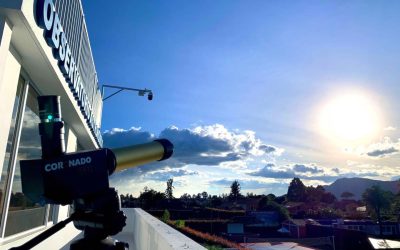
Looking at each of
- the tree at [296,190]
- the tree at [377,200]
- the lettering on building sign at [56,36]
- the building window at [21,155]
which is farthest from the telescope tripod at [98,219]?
the tree at [296,190]

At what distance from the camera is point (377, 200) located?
8150cm

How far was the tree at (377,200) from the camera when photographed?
8119 centimetres

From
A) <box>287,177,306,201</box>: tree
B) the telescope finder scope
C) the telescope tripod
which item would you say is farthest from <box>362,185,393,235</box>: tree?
the telescope finder scope

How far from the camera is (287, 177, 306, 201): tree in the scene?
123m

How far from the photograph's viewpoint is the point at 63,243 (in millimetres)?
7648

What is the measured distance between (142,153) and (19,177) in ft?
11.7

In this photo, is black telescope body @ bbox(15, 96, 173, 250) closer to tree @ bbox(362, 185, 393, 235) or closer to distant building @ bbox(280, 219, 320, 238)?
distant building @ bbox(280, 219, 320, 238)

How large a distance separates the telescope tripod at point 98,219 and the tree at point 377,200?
92.3 meters

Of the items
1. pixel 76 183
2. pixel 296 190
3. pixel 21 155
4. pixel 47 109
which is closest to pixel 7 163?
pixel 21 155

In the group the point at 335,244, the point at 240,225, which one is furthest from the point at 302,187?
the point at 335,244

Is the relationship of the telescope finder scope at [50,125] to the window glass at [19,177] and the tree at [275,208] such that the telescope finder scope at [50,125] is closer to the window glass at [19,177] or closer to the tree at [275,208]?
the window glass at [19,177]

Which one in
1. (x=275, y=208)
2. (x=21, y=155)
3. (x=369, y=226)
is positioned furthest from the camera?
(x=275, y=208)

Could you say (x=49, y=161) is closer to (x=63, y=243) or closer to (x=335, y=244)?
(x=63, y=243)

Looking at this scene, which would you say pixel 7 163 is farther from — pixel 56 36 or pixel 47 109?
pixel 47 109
